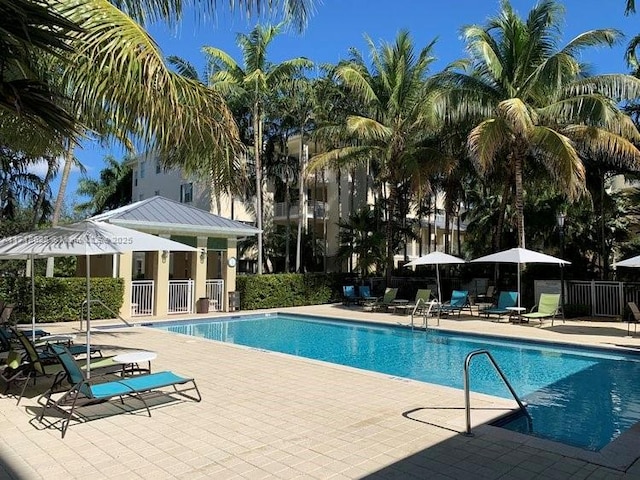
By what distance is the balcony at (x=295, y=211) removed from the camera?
35594 millimetres

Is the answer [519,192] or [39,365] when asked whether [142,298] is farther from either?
[519,192]

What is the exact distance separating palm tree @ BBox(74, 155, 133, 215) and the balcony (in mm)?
18050

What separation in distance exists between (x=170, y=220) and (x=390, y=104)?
10.9 meters

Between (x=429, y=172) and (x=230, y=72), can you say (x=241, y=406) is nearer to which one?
(x=429, y=172)

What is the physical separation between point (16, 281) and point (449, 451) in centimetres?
1575

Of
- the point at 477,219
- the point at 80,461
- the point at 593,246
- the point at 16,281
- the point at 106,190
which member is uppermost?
the point at 106,190

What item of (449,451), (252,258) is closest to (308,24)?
(449,451)

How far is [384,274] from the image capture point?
27734mm

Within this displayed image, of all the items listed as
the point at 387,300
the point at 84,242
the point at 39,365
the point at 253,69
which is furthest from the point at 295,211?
the point at 39,365

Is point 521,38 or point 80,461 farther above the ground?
point 521,38

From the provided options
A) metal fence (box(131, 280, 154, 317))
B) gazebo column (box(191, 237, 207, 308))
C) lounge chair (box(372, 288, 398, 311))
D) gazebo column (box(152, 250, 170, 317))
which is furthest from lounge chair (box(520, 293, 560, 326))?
metal fence (box(131, 280, 154, 317))

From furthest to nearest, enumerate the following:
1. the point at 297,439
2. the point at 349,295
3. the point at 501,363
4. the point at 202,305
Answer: the point at 349,295 < the point at 202,305 < the point at 501,363 < the point at 297,439

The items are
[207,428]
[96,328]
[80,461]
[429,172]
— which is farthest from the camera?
[429,172]

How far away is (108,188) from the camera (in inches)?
1892
